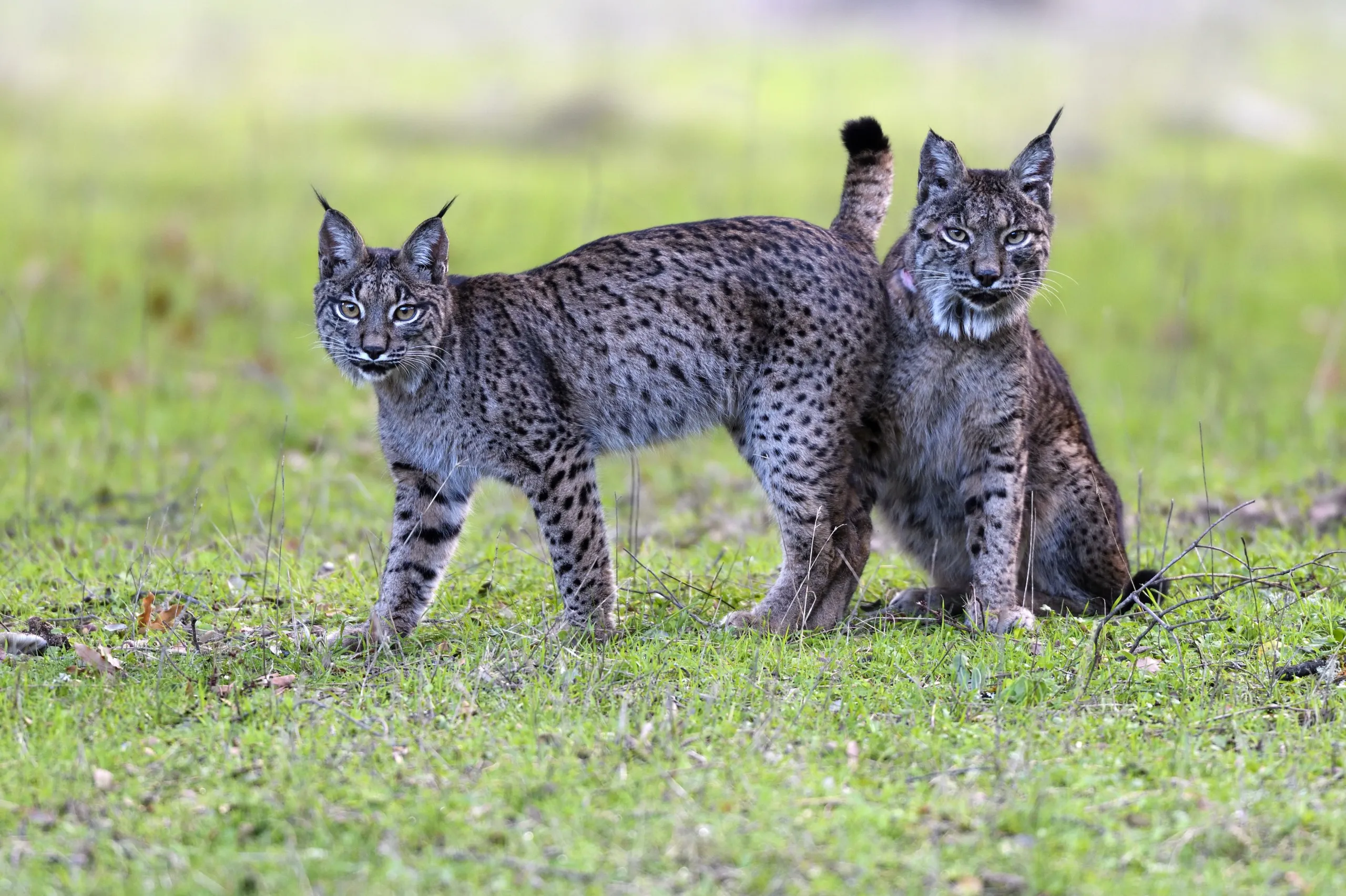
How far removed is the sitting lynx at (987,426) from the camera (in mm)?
6496

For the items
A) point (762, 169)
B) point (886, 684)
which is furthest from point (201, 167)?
point (886, 684)

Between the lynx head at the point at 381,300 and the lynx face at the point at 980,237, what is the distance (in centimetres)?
210

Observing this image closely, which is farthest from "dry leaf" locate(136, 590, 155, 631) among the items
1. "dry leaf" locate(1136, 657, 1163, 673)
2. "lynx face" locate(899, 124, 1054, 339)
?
"dry leaf" locate(1136, 657, 1163, 673)

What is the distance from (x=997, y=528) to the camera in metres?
6.56

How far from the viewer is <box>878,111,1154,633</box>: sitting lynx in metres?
6.50

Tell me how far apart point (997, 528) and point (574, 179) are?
1274 cm

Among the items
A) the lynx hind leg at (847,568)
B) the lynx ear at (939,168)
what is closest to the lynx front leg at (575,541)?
the lynx hind leg at (847,568)

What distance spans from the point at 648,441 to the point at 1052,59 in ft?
67.4

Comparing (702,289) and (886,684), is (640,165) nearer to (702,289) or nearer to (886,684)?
(702,289)

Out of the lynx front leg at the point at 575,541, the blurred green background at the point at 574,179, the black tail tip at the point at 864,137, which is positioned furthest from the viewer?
Result: the blurred green background at the point at 574,179

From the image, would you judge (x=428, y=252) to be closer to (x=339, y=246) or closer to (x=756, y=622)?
(x=339, y=246)

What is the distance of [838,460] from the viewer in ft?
22.0

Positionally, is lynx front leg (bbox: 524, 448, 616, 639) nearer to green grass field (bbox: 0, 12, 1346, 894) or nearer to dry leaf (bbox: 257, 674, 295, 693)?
green grass field (bbox: 0, 12, 1346, 894)

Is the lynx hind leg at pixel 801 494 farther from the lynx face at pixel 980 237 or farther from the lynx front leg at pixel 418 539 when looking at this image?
the lynx front leg at pixel 418 539
